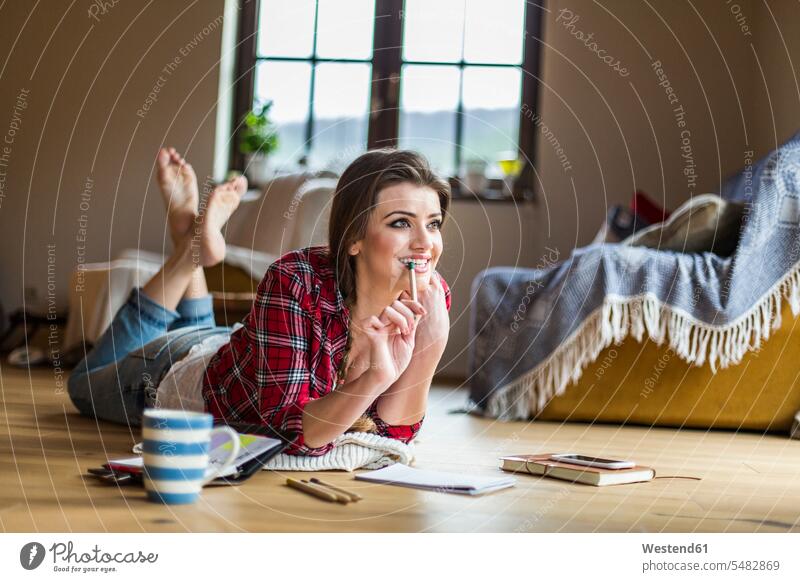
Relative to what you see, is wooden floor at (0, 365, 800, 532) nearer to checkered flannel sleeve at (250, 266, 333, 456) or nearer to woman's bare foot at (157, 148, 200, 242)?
checkered flannel sleeve at (250, 266, 333, 456)

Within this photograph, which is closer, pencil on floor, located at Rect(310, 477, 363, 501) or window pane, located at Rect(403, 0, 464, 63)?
pencil on floor, located at Rect(310, 477, 363, 501)

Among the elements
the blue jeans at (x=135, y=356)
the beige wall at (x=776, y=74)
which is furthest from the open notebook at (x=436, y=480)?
the beige wall at (x=776, y=74)

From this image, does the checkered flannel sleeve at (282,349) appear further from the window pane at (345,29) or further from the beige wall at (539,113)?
the window pane at (345,29)

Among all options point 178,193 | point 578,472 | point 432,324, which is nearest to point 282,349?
point 432,324

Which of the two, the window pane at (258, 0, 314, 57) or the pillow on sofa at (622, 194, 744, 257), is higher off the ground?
the window pane at (258, 0, 314, 57)

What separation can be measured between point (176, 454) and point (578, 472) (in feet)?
2.10

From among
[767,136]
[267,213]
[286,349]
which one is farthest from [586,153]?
[286,349]

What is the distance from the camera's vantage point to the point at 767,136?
145 inches

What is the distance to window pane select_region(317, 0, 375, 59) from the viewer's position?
3920 mm

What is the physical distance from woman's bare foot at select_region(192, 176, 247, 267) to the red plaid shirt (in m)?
0.45

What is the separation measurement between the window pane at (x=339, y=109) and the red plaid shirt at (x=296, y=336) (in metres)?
2.63

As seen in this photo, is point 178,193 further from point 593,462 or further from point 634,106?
point 634,106

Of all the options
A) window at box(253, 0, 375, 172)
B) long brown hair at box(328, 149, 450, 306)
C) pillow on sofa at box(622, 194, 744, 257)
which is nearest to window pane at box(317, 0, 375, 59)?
window at box(253, 0, 375, 172)

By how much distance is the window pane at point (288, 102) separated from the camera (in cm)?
410
